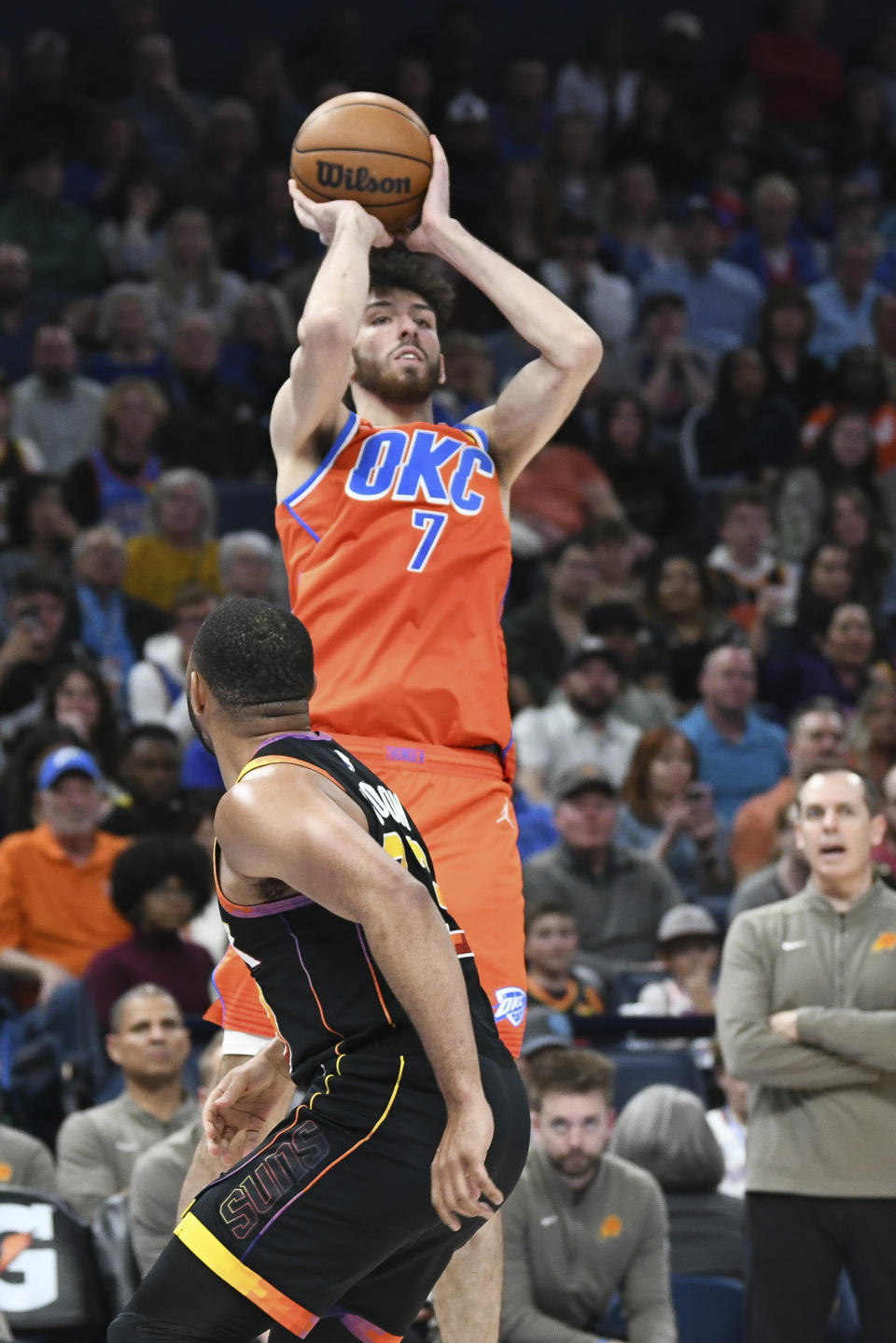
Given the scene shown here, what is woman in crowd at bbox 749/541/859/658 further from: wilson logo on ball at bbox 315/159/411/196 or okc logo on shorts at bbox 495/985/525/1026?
okc logo on shorts at bbox 495/985/525/1026

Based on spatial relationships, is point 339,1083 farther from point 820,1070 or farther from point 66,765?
point 66,765

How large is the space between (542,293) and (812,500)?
7801mm

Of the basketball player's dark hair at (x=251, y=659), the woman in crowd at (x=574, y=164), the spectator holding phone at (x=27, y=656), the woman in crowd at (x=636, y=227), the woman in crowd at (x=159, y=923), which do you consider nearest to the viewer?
the basketball player's dark hair at (x=251, y=659)

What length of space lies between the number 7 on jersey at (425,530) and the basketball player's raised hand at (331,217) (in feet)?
2.37

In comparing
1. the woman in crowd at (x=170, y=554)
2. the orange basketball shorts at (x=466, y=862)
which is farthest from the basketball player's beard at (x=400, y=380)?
the woman in crowd at (x=170, y=554)

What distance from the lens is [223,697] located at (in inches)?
152

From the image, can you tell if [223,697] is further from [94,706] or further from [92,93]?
[92,93]

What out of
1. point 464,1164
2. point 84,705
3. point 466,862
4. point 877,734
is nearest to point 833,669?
point 877,734

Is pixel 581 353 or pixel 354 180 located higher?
pixel 354 180

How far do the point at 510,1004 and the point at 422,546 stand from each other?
112 cm

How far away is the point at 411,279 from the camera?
17.2ft

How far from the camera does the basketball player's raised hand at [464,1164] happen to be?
3.53 meters

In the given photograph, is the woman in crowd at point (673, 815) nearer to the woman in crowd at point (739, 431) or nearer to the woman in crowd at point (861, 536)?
the woman in crowd at point (861, 536)

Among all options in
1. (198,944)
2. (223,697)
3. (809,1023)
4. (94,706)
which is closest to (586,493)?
(94,706)
